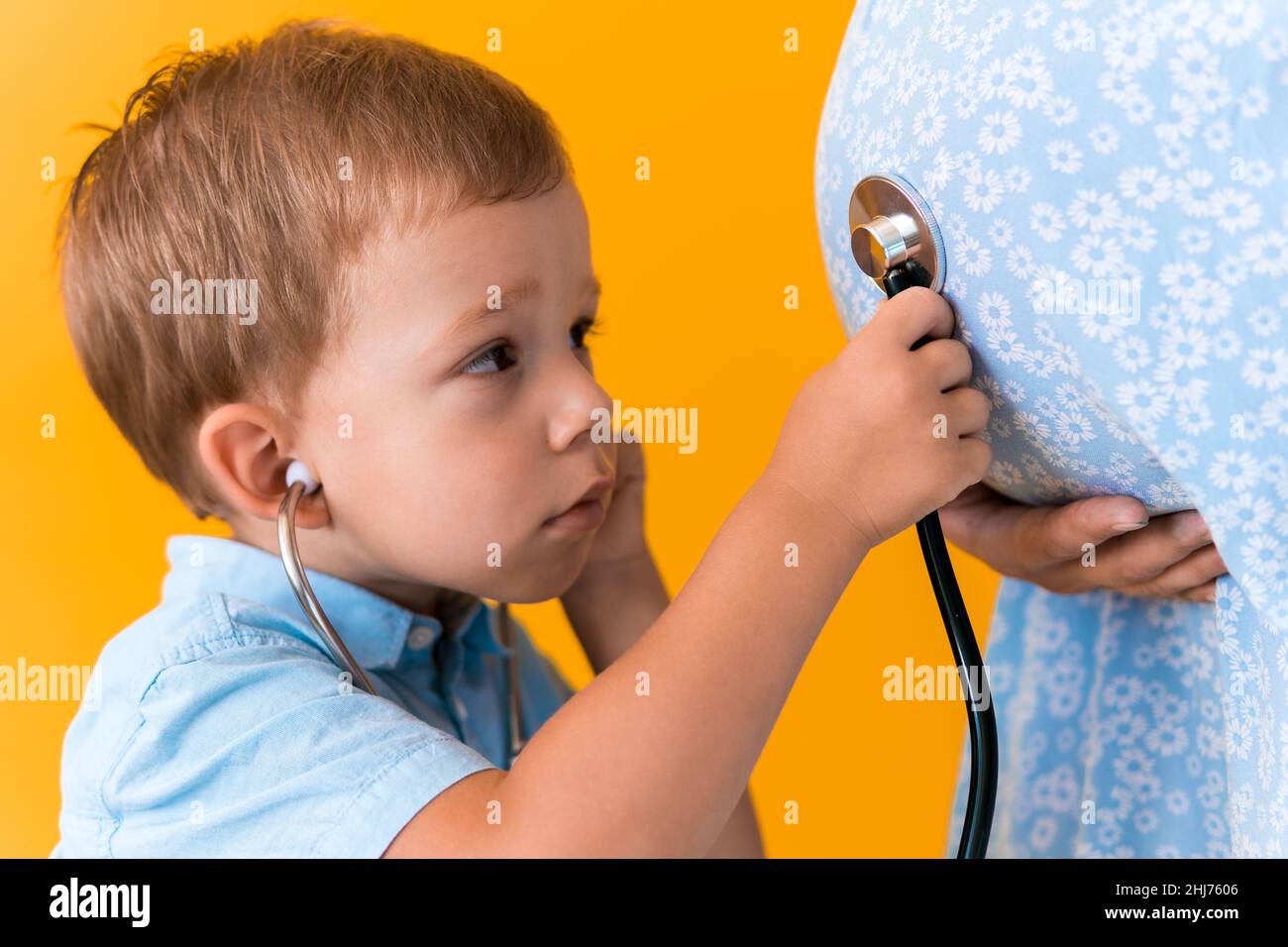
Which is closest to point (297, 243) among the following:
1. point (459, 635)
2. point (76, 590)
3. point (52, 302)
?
point (459, 635)

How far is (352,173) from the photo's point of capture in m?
0.80

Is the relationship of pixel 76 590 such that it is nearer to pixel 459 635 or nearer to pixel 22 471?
pixel 22 471

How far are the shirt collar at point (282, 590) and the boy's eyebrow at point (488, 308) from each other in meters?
0.22

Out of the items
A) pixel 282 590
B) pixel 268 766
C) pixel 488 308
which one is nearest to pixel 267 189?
pixel 488 308

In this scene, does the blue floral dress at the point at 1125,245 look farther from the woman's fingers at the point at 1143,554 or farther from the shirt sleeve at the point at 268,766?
the shirt sleeve at the point at 268,766

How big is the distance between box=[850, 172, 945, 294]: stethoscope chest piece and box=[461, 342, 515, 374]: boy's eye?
0.87 ft

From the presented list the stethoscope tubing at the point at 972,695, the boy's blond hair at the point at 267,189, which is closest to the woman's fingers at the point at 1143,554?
the stethoscope tubing at the point at 972,695

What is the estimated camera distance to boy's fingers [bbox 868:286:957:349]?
62 cm

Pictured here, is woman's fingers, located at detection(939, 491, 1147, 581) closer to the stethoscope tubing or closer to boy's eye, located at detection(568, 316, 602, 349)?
the stethoscope tubing

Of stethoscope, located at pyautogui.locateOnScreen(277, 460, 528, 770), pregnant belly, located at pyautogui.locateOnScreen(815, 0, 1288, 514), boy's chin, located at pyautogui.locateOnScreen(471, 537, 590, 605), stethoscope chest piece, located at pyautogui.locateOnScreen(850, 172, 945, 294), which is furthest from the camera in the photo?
boy's chin, located at pyautogui.locateOnScreen(471, 537, 590, 605)

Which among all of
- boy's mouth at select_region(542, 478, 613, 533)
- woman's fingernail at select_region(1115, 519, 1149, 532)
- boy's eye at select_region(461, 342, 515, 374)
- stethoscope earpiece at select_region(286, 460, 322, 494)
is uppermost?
boy's eye at select_region(461, 342, 515, 374)

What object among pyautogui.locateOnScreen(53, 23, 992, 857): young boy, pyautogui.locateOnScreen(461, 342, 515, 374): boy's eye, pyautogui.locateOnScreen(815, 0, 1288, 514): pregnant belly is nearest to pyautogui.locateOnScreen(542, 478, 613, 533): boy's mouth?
pyautogui.locateOnScreen(53, 23, 992, 857): young boy

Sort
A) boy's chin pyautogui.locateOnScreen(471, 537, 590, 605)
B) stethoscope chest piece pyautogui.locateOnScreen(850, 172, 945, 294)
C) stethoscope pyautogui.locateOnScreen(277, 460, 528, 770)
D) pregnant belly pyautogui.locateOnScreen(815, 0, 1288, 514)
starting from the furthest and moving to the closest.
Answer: boy's chin pyautogui.locateOnScreen(471, 537, 590, 605)
stethoscope pyautogui.locateOnScreen(277, 460, 528, 770)
stethoscope chest piece pyautogui.locateOnScreen(850, 172, 945, 294)
pregnant belly pyautogui.locateOnScreen(815, 0, 1288, 514)

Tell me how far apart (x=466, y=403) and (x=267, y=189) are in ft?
0.66
